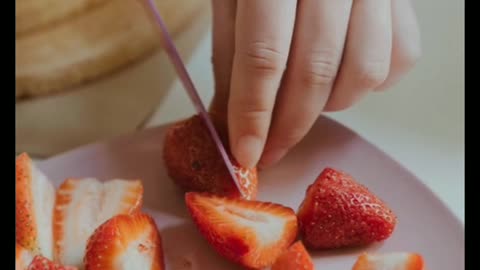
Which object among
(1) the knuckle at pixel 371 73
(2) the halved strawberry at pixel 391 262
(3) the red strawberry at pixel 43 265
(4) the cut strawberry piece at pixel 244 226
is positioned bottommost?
(2) the halved strawberry at pixel 391 262

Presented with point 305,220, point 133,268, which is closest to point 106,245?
point 133,268

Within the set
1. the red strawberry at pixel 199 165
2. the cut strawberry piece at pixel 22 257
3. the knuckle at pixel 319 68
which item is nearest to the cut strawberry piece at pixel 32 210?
the cut strawberry piece at pixel 22 257

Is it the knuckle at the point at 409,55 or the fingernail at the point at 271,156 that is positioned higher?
the knuckle at the point at 409,55

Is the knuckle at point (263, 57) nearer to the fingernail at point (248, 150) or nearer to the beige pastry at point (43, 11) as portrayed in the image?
the fingernail at point (248, 150)

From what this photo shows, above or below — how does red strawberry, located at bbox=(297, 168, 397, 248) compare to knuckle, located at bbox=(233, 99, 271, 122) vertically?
below

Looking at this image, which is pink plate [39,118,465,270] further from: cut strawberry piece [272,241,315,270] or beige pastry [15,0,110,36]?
beige pastry [15,0,110,36]

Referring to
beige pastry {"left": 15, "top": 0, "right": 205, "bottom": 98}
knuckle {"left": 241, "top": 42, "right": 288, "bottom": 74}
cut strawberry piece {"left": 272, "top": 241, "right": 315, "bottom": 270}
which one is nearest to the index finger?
knuckle {"left": 241, "top": 42, "right": 288, "bottom": 74}
